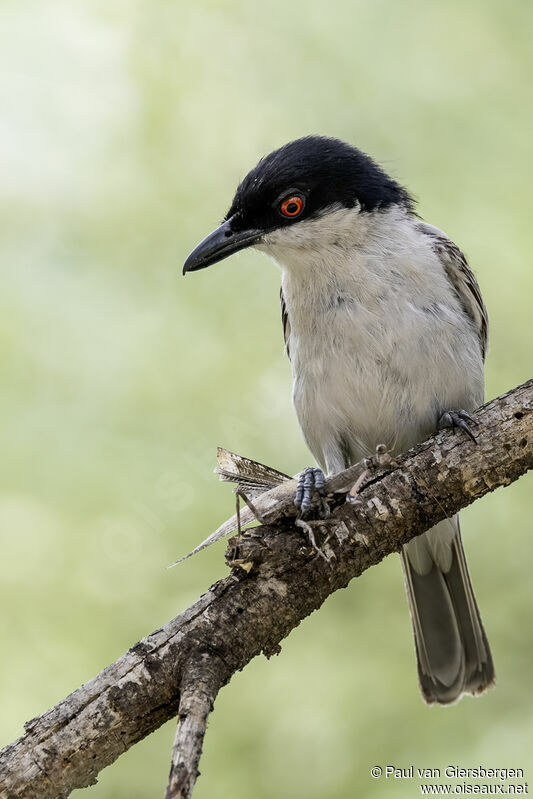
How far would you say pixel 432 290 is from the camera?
454cm

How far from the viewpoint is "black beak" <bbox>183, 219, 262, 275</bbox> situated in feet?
15.4

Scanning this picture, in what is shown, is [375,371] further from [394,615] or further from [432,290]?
[394,615]

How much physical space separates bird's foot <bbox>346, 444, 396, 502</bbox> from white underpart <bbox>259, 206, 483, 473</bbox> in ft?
→ 3.97

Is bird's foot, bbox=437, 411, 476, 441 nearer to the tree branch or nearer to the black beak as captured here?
the tree branch

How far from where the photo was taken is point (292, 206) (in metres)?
4.72

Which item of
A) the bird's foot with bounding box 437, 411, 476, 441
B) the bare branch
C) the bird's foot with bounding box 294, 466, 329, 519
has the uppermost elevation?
the bird's foot with bounding box 437, 411, 476, 441

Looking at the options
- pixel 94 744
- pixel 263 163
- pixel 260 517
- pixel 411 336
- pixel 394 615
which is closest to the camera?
pixel 94 744

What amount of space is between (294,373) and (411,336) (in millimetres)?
800

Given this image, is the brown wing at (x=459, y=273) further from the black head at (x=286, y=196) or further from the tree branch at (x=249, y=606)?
the tree branch at (x=249, y=606)

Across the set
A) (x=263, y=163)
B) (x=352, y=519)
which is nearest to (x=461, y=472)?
(x=352, y=519)

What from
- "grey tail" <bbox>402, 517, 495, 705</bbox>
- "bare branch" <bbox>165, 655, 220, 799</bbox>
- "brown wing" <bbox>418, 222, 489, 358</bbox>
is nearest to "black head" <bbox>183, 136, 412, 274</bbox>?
"brown wing" <bbox>418, 222, 489, 358</bbox>

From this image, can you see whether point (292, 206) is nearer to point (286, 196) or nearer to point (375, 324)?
point (286, 196)

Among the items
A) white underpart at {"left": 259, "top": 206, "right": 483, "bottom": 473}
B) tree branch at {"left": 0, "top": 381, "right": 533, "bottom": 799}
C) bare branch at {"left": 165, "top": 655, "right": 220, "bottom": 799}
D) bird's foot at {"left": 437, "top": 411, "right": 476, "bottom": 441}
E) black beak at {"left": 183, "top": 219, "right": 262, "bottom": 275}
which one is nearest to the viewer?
bare branch at {"left": 165, "top": 655, "right": 220, "bottom": 799}

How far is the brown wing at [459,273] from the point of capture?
4805mm
